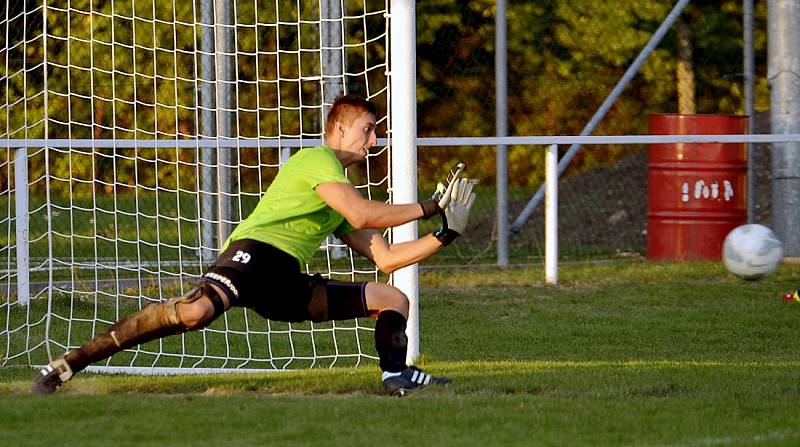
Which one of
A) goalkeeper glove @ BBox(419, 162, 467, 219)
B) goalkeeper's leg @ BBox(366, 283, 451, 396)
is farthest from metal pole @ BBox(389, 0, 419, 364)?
goalkeeper glove @ BBox(419, 162, 467, 219)

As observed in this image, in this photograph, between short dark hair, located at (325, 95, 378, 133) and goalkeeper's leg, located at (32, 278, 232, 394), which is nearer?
goalkeeper's leg, located at (32, 278, 232, 394)

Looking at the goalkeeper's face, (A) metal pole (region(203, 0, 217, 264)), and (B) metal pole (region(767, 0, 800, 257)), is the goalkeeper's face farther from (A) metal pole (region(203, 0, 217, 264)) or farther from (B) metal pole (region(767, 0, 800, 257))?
(B) metal pole (region(767, 0, 800, 257))

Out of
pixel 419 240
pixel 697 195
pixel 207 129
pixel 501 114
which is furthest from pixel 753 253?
pixel 207 129

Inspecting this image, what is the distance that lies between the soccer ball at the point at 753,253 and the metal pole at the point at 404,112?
3970mm

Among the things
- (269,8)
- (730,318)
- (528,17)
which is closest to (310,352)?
(730,318)

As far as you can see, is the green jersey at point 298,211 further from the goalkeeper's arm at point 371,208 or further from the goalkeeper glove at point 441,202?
the goalkeeper glove at point 441,202

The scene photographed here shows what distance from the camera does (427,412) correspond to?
676 centimetres

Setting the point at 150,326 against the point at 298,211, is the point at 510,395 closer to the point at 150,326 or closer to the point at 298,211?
the point at 298,211

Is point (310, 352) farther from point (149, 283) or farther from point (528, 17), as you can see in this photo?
point (528, 17)

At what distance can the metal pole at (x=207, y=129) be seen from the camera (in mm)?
13883

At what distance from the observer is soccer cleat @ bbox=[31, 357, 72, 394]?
746 cm

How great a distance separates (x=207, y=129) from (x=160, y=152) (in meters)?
0.59

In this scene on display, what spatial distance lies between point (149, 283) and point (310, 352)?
3924 millimetres

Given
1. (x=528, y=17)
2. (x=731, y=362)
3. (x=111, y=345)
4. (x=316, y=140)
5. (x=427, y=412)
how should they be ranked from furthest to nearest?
(x=528, y=17) < (x=316, y=140) < (x=731, y=362) < (x=111, y=345) < (x=427, y=412)
